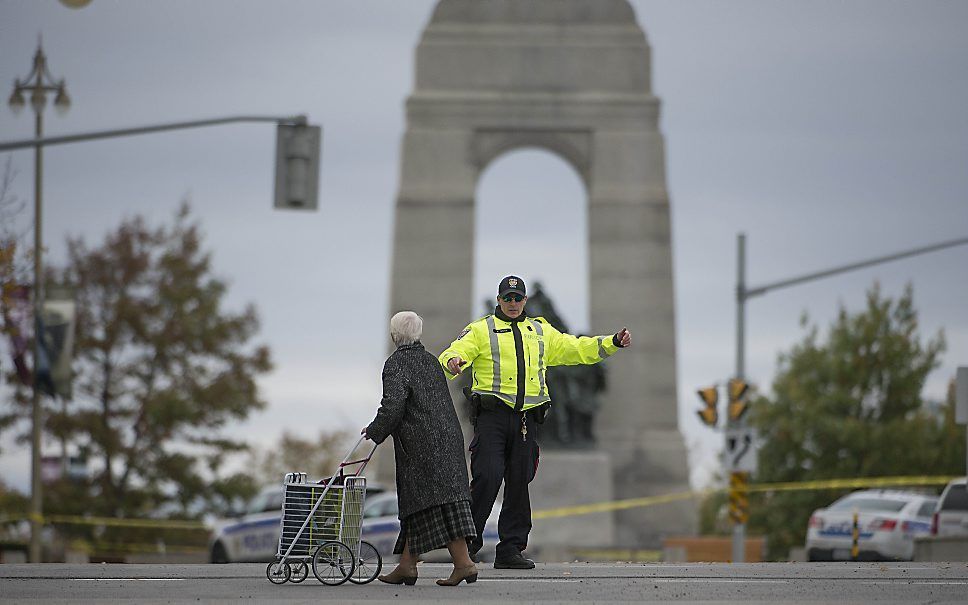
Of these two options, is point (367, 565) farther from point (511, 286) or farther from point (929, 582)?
point (929, 582)

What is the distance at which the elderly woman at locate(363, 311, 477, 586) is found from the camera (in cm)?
1070

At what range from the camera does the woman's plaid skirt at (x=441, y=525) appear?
1069 centimetres

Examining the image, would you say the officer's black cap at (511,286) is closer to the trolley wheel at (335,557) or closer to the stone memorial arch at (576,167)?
the trolley wheel at (335,557)

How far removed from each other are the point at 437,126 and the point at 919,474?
1863cm

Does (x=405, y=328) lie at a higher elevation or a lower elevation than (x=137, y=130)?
lower

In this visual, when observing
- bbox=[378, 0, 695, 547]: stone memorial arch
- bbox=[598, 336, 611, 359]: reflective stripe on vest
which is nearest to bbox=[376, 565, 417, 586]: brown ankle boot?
bbox=[598, 336, 611, 359]: reflective stripe on vest

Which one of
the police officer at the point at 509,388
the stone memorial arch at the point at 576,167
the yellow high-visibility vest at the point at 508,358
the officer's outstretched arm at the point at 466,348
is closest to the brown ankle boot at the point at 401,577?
the police officer at the point at 509,388

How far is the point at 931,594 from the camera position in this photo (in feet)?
33.7

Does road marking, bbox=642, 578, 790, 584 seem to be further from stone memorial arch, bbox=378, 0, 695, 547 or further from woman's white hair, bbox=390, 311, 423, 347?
stone memorial arch, bbox=378, 0, 695, 547

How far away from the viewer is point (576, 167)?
128 feet

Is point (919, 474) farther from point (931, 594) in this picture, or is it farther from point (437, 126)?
point (931, 594)

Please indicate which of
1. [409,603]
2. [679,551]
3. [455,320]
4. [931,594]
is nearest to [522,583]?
[409,603]

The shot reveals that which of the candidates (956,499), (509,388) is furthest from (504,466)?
(956,499)

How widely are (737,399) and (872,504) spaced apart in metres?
3.11
